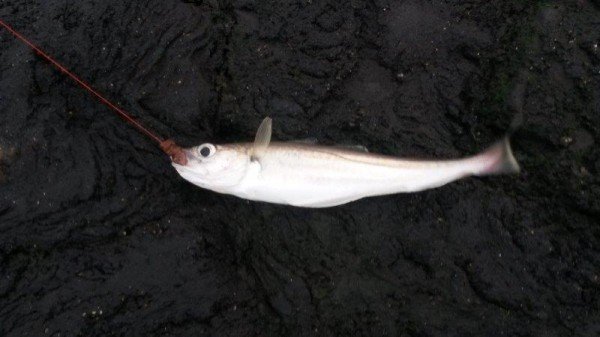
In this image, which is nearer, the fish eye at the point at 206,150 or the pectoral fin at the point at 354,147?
the fish eye at the point at 206,150

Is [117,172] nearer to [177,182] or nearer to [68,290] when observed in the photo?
[177,182]

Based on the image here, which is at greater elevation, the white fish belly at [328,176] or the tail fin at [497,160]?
the tail fin at [497,160]

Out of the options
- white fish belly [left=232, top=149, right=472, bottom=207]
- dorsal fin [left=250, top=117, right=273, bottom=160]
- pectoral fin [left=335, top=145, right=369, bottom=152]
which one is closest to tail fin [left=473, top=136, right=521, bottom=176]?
white fish belly [left=232, top=149, right=472, bottom=207]

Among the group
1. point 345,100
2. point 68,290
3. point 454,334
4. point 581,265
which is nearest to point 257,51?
point 345,100

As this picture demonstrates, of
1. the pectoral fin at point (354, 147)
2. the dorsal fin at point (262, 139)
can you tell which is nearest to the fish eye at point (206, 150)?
the dorsal fin at point (262, 139)

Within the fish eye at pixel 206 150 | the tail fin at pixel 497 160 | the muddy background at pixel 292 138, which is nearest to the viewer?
the fish eye at pixel 206 150

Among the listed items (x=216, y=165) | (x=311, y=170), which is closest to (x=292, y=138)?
(x=311, y=170)

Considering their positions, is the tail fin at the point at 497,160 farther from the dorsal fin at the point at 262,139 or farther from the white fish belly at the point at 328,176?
the dorsal fin at the point at 262,139

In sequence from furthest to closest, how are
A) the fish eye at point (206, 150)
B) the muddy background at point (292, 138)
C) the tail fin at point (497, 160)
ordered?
the muddy background at point (292, 138), the tail fin at point (497, 160), the fish eye at point (206, 150)
